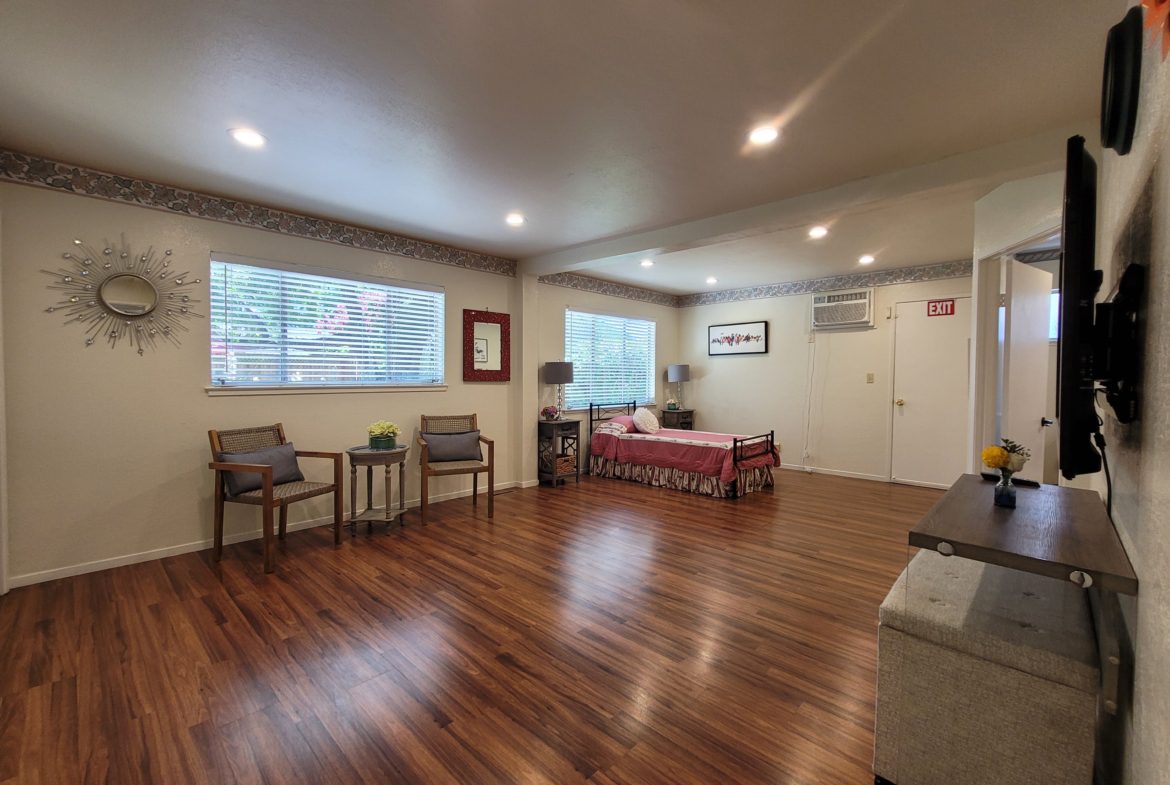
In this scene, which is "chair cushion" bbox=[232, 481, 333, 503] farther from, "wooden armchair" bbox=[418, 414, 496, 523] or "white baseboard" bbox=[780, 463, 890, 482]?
"white baseboard" bbox=[780, 463, 890, 482]

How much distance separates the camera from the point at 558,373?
5.43 metres

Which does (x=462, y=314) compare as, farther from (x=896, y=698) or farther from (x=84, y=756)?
(x=896, y=698)

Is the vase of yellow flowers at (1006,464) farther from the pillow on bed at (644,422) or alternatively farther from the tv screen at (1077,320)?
the pillow on bed at (644,422)

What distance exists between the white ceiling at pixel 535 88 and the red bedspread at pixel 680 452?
2.74 metres

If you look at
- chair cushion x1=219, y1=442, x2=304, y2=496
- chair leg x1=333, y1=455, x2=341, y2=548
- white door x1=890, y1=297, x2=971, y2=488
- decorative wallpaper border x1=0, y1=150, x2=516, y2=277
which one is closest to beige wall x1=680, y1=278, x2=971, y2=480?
white door x1=890, y1=297, x2=971, y2=488

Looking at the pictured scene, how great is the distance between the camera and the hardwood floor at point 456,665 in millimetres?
1546

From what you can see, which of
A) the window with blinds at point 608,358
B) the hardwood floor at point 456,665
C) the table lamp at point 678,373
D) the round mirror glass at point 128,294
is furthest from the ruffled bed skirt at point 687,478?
the round mirror glass at point 128,294

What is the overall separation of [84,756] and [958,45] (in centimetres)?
401

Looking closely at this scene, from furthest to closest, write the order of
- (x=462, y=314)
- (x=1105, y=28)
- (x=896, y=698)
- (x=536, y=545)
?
(x=462, y=314)
(x=536, y=545)
(x=1105, y=28)
(x=896, y=698)

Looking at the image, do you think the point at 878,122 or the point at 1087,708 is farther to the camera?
the point at 878,122

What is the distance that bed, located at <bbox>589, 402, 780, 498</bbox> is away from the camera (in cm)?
496

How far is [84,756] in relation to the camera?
5.12 feet

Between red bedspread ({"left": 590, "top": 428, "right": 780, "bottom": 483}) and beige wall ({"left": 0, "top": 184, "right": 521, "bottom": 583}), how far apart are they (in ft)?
10.7

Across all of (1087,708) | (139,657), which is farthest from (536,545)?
(1087,708)
